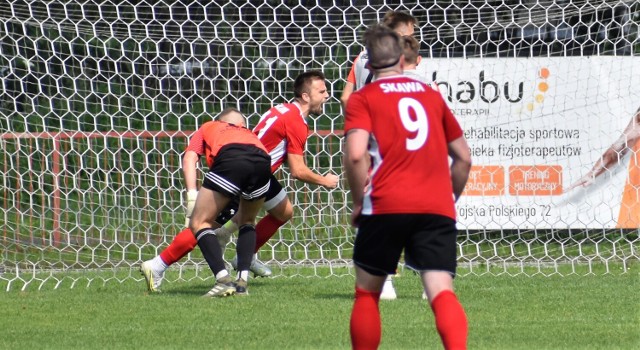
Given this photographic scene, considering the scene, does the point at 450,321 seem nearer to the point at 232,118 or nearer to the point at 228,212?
the point at 232,118

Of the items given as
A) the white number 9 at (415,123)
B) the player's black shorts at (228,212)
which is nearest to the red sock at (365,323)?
the white number 9 at (415,123)

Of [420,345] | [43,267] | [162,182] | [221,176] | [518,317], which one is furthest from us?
[162,182]

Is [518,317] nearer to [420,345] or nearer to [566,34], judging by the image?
[420,345]

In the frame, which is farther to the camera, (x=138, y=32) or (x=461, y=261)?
(x=461, y=261)

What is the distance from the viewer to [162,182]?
426 inches

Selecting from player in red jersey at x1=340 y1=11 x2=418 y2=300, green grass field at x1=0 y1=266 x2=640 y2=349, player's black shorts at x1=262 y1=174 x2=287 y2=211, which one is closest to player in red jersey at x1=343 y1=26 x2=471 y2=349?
green grass field at x1=0 y1=266 x2=640 y2=349

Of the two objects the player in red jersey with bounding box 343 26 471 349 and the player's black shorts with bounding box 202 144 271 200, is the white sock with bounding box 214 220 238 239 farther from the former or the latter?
the player in red jersey with bounding box 343 26 471 349

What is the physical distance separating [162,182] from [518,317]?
15.5 ft

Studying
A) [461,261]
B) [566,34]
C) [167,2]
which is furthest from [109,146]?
[566,34]

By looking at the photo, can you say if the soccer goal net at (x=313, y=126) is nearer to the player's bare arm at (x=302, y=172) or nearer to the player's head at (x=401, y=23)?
the player's bare arm at (x=302, y=172)

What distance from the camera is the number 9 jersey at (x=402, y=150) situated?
466cm

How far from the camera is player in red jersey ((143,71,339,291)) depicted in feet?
28.1

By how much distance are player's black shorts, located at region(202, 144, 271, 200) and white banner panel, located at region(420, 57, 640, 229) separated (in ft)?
10.5

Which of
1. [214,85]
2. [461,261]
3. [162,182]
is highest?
[214,85]
